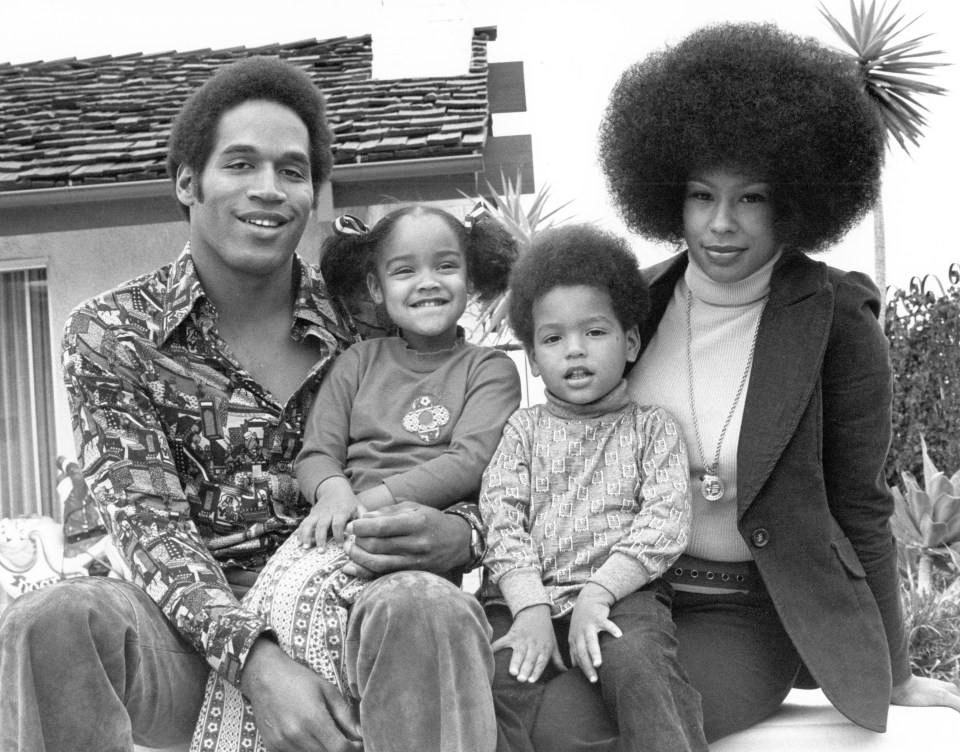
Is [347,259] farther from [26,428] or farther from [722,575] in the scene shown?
[26,428]

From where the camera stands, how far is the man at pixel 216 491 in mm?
2348

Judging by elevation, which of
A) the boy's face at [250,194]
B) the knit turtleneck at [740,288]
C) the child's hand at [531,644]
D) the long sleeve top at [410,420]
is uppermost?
the boy's face at [250,194]

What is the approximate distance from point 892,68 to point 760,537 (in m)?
8.43

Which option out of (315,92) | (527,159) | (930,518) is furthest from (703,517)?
(527,159)

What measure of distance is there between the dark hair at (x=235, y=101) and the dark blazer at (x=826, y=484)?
1393 millimetres

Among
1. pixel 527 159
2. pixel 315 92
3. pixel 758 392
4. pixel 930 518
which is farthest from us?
pixel 527 159

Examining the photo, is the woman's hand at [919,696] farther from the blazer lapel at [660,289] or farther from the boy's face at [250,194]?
the boy's face at [250,194]

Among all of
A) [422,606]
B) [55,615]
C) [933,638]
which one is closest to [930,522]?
[933,638]

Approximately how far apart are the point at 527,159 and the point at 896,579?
4.61 meters

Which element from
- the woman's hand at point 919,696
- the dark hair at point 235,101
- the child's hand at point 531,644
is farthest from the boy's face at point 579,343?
the woman's hand at point 919,696

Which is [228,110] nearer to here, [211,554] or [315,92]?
[315,92]

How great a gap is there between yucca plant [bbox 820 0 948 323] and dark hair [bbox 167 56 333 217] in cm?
747

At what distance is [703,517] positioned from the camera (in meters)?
3.00

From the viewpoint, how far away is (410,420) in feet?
10.1
